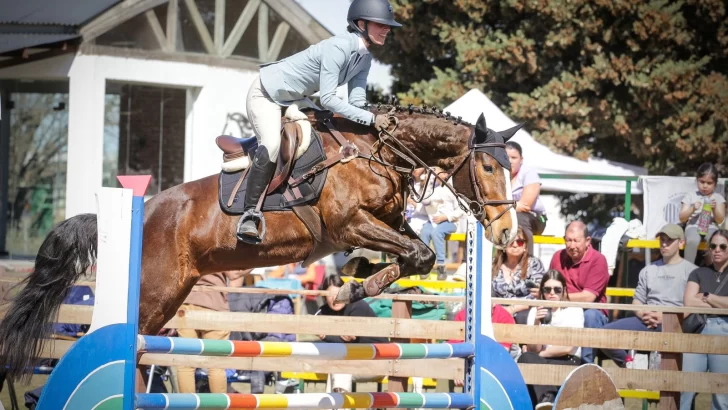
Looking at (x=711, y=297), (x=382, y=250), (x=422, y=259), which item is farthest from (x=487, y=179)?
(x=711, y=297)

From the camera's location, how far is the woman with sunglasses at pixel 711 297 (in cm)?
642

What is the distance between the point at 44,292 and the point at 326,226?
5.84 feet

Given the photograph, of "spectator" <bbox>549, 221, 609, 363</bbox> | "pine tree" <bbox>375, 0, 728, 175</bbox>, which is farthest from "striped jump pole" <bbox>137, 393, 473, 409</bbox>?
"pine tree" <bbox>375, 0, 728, 175</bbox>

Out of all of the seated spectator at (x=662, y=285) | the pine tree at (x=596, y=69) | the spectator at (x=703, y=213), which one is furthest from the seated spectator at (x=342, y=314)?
the pine tree at (x=596, y=69)

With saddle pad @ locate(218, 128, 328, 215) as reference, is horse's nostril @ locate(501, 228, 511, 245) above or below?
below

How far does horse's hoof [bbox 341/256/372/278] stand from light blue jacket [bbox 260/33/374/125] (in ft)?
2.74

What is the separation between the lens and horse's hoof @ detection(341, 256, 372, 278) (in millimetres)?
5055

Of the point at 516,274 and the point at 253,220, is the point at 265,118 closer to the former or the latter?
the point at 253,220

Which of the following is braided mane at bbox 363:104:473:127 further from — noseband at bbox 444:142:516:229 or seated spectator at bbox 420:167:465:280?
seated spectator at bbox 420:167:465:280

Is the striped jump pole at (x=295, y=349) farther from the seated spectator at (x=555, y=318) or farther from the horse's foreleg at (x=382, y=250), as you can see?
the seated spectator at (x=555, y=318)

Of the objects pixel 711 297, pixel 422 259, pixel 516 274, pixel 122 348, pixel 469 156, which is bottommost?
pixel 122 348

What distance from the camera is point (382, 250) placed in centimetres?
482

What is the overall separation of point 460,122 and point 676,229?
3.29 meters

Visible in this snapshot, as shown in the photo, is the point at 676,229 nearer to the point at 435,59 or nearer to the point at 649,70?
the point at 649,70
